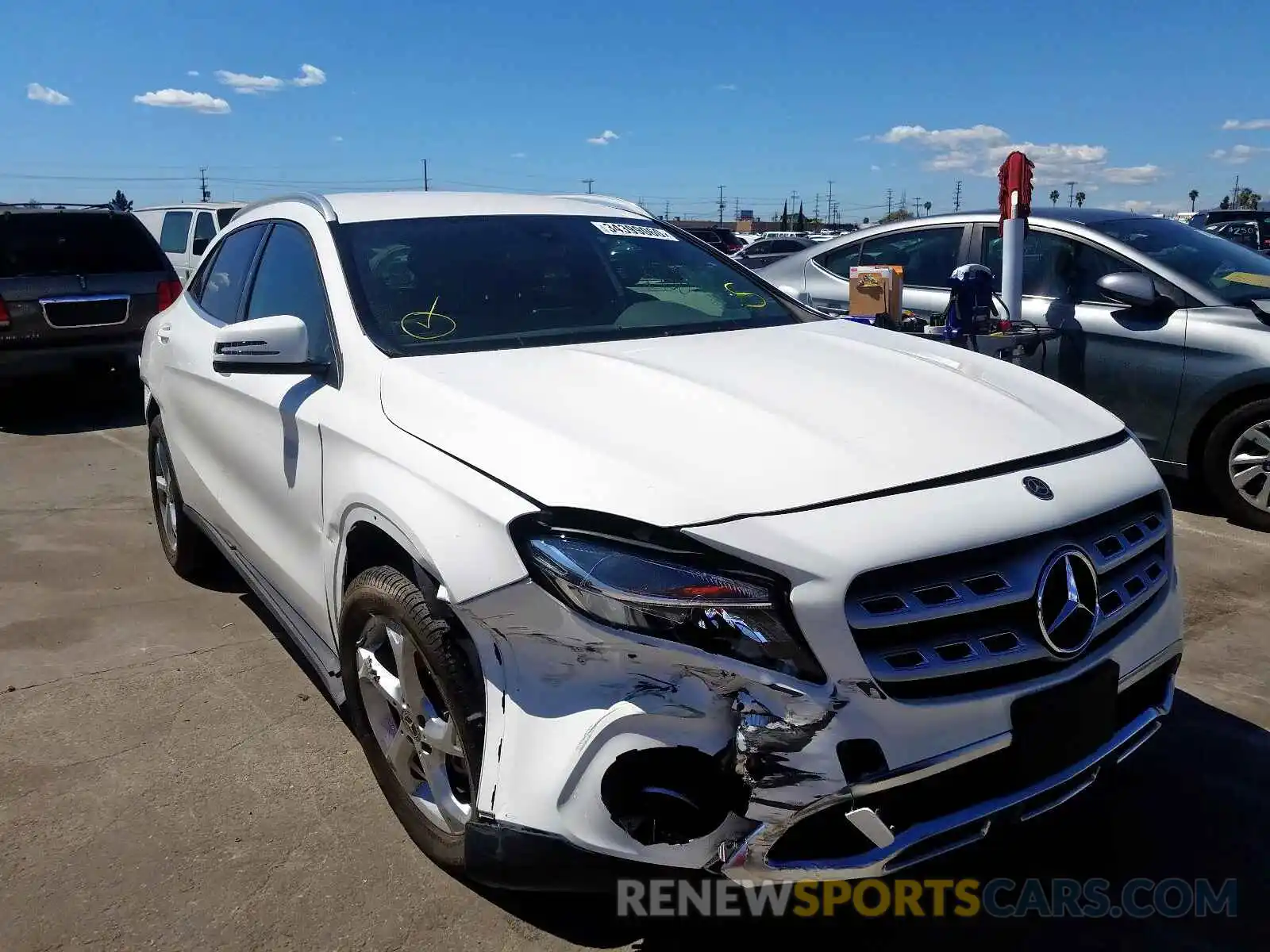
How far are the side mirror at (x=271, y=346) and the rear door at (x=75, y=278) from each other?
6.56 meters

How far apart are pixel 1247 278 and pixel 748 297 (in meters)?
3.62

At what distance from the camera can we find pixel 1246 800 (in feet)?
9.50

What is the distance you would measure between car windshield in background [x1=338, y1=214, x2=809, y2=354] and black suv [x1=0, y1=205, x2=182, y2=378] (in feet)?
18.9

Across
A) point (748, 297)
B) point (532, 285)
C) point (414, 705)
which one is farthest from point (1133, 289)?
point (414, 705)

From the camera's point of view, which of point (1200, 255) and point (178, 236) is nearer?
point (1200, 255)

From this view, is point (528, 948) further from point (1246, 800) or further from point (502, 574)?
point (1246, 800)

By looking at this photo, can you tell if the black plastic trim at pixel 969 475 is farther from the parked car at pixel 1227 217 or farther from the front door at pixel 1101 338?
the parked car at pixel 1227 217

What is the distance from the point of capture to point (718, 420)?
2381 millimetres

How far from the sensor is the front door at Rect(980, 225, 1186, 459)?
219 inches

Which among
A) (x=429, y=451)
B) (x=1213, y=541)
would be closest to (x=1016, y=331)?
(x=1213, y=541)

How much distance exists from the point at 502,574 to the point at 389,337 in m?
1.08

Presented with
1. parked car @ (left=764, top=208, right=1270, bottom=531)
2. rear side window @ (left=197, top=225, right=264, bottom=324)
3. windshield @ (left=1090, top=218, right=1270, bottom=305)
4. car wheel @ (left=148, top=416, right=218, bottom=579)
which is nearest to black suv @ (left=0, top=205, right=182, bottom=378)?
car wheel @ (left=148, top=416, right=218, bottom=579)

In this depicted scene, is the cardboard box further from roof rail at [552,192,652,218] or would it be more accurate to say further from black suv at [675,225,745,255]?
black suv at [675,225,745,255]

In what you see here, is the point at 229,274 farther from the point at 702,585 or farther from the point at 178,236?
the point at 178,236
